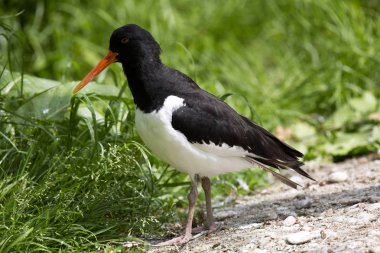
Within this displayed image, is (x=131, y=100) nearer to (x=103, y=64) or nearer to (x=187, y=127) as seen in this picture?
(x=103, y=64)

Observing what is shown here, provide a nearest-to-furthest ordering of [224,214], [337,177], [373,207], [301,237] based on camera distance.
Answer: [301,237] → [373,207] → [224,214] → [337,177]

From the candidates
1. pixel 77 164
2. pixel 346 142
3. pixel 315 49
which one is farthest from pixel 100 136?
pixel 315 49

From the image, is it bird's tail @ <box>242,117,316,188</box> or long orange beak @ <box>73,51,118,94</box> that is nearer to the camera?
bird's tail @ <box>242,117,316,188</box>

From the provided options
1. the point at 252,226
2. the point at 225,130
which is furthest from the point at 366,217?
the point at 225,130

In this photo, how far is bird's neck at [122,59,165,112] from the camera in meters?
4.24

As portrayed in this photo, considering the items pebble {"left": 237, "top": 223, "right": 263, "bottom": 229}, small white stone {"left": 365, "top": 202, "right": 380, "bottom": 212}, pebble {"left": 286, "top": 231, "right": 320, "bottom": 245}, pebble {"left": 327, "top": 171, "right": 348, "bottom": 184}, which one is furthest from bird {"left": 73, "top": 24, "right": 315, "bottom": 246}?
pebble {"left": 327, "top": 171, "right": 348, "bottom": 184}

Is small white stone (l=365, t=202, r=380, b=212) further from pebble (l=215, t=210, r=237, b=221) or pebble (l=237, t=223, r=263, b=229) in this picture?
pebble (l=215, t=210, r=237, b=221)

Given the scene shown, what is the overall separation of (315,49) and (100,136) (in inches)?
145

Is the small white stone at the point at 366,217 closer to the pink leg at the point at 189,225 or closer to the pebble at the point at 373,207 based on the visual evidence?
the pebble at the point at 373,207

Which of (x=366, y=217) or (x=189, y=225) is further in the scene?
(x=189, y=225)

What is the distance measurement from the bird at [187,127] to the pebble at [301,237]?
0.62 m

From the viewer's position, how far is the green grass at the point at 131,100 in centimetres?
418

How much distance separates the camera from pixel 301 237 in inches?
149

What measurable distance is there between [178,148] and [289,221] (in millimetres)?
795
